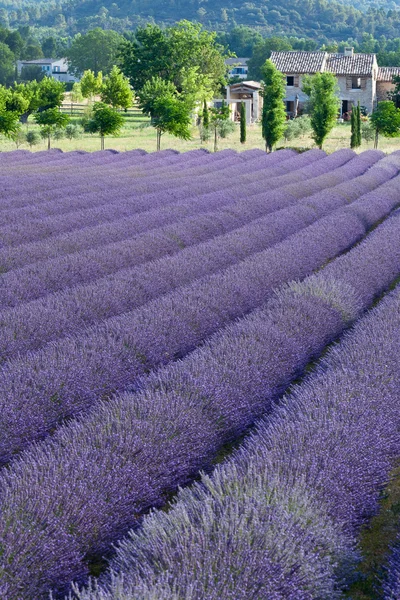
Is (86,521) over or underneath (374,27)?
underneath

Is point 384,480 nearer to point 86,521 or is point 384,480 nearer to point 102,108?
point 86,521

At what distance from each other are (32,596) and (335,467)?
152 cm

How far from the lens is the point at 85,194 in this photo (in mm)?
13531

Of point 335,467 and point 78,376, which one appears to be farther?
point 78,376

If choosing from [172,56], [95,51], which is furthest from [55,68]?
[172,56]

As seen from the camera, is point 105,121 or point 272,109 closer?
point 272,109

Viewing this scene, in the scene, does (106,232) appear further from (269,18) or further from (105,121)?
(269,18)

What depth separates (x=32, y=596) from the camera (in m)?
2.89

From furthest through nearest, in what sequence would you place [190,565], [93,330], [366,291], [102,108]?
[102,108], [366,291], [93,330], [190,565]

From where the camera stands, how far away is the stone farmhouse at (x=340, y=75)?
148 feet

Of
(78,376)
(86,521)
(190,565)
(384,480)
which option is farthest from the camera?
(78,376)

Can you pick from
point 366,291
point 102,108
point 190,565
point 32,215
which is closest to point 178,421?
point 190,565

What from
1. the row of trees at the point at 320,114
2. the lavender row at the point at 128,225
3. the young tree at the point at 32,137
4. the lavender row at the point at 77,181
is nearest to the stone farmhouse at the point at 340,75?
the row of trees at the point at 320,114

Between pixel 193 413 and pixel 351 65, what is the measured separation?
45.3 m
